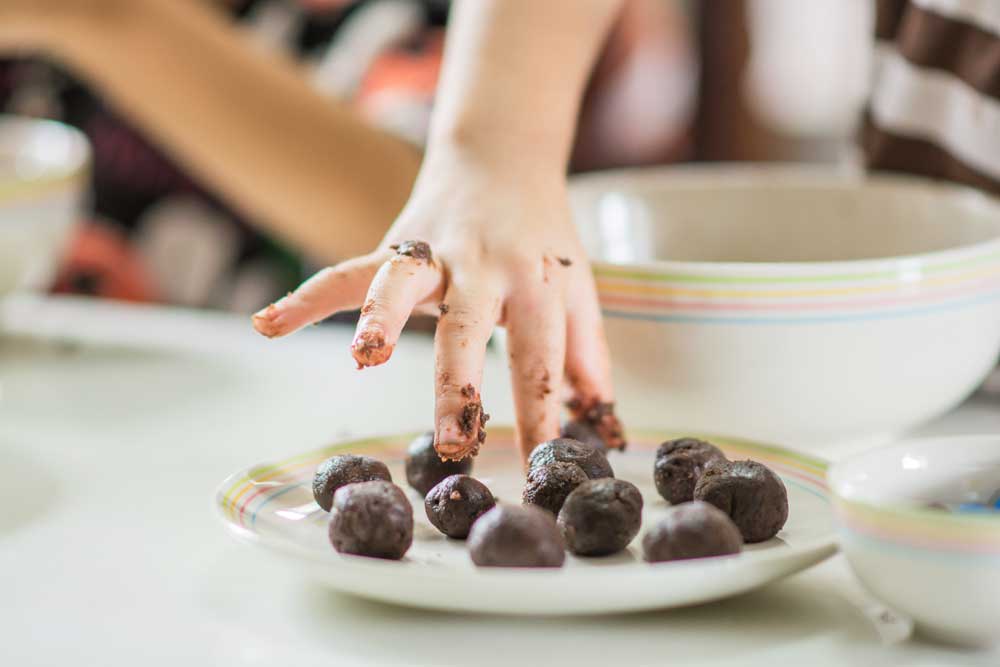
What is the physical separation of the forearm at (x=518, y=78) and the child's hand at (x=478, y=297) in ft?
0.08

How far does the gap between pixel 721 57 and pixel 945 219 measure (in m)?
2.23

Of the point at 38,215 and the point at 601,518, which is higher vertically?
the point at 38,215

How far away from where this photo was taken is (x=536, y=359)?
632mm

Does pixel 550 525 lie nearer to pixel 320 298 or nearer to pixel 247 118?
pixel 320 298

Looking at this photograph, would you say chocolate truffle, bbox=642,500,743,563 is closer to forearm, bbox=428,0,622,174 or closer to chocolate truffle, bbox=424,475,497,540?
chocolate truffle, bbox=424,475,497,540

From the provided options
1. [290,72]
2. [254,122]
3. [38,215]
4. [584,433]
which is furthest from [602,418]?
[290,72]

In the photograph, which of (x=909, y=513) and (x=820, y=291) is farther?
(x=820, y=291)

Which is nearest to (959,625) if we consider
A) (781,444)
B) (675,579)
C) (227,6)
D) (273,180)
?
(675,579)

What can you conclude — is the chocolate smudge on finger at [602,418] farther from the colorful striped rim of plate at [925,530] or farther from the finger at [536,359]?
the colorful striped rim of plate at [925,530]

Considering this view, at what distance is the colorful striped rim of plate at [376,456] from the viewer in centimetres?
56

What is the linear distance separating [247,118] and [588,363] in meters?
0.90

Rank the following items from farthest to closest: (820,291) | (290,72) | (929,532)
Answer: (290,72) < (820,291) < (929,532)

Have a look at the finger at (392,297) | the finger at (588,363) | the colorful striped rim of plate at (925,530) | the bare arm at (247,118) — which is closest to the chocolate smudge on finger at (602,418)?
the finger at (588,363)

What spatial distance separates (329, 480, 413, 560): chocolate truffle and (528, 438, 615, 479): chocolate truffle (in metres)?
0.08
